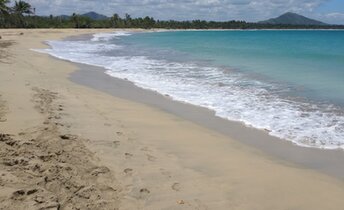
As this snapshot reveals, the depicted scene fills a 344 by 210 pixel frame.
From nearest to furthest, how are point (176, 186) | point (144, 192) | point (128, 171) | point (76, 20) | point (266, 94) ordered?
point (144, 192)
point (176, 186)
point (128, 171)
point (266, 94)
point (76, 20)

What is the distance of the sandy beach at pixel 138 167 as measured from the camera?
4.68 m

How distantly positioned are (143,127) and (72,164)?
2968 millimetres

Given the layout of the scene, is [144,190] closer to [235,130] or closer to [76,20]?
[235,130]

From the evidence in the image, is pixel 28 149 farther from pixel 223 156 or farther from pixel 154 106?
pixel 154 106

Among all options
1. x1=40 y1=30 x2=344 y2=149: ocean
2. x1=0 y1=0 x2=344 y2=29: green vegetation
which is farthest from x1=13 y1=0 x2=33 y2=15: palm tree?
x1=40 y1=30 x2=344 y2=149: ocean

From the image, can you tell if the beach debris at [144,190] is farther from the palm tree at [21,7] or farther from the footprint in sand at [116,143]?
the palm tree at [21,7]

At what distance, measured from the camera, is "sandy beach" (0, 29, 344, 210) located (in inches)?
184

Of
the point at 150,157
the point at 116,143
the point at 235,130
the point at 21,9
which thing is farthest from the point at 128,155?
the point at 21,9

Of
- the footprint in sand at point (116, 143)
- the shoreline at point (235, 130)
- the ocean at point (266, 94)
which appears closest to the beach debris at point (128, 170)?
the footprint in sand at point (116, 143)

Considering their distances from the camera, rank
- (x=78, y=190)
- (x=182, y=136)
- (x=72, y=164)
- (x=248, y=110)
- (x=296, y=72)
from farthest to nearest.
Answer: (x=296, y=72)
(x=248, y=110)
(x=182, y=136)
(x=72, y=164)
(x=78, y=190)

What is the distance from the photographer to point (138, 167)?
19.0ft

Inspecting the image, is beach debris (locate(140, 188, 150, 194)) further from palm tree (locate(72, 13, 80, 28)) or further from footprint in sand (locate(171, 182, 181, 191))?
palm tree (locate(72, 13, 80, 28))

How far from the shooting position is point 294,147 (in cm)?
734

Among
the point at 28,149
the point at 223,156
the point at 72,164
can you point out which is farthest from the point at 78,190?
the point at 223,156
